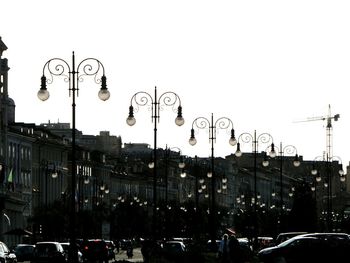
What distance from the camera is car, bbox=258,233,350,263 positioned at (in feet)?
170

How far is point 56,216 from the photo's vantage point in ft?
452

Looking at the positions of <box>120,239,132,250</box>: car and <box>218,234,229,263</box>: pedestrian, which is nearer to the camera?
<box>218,234,229,263</box>: pedestrian

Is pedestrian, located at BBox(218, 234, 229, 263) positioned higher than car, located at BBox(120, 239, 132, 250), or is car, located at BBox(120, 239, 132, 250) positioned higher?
car, located at BBox(120, 239, 132, 250)

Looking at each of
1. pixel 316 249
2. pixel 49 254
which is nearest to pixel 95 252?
pixel 49 254

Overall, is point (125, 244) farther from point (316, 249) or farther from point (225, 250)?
point (316, 249)

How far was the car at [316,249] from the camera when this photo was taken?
51938mm

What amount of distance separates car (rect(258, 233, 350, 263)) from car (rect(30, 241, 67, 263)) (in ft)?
60.7

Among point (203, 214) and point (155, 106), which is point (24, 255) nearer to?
point (155, 106)

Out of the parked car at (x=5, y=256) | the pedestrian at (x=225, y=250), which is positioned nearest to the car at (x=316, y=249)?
the pedestrian at (x=225, y=250)

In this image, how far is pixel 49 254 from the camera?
72438 mm

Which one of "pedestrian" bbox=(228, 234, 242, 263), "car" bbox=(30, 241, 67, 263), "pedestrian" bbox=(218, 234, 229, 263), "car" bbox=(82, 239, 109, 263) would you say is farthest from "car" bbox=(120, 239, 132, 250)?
"pedestrian" bbox=(228, 234, 242, 263)

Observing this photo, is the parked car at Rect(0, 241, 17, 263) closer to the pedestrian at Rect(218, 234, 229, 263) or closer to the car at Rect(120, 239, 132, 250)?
the pedestrian at Rect(218, 234, 229, 263)

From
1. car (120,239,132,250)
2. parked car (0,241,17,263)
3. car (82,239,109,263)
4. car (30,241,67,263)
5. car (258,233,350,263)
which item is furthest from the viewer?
car (120,239,132,250)

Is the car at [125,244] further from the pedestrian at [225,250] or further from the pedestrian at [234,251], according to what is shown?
the pedestrian at [234,251]
